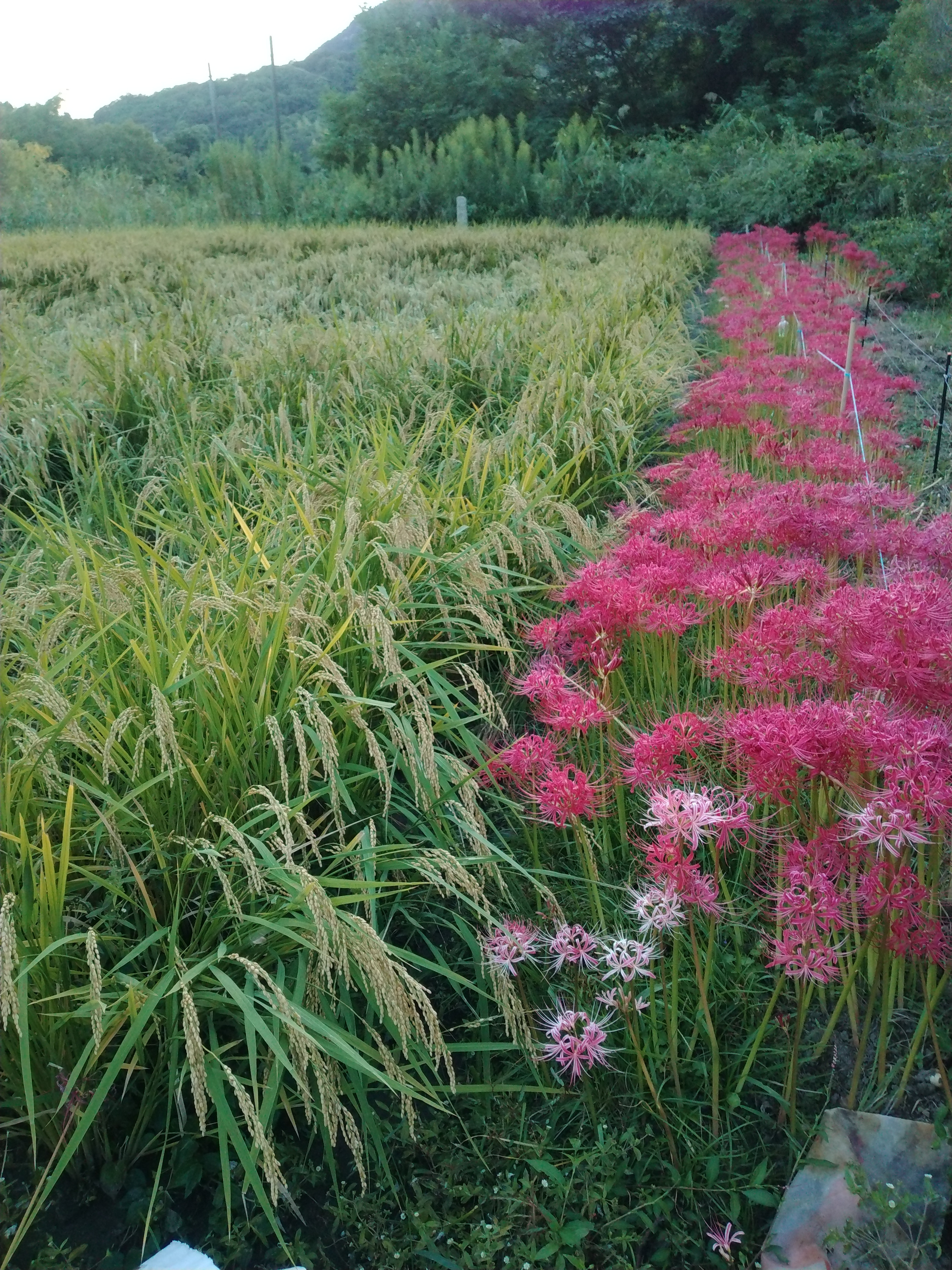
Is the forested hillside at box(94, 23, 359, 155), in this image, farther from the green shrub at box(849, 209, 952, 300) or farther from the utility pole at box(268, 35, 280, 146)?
the green shrub at box(849, 209, 952, 300)

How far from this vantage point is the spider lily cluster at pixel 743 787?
126 cm

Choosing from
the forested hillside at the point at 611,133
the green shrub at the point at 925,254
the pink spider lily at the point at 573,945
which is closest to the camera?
the pink spider lily at the point at 573,945

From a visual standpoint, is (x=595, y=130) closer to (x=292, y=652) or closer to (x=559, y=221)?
(x=559, y=221)

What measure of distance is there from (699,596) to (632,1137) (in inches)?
43.1

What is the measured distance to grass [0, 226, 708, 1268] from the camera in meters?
1.35

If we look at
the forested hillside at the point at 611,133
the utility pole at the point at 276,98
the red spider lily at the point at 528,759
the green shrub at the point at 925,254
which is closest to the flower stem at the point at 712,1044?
the red spider lily at the point at 528,759

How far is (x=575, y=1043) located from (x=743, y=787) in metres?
0.47

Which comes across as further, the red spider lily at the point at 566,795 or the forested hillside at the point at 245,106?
the forested hillside at the point at 245,106

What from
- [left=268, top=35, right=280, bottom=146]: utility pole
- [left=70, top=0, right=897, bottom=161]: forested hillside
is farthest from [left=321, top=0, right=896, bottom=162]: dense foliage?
[left=268, top=35, right=280, bottom=146]: utility pole

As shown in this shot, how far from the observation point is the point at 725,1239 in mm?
1308

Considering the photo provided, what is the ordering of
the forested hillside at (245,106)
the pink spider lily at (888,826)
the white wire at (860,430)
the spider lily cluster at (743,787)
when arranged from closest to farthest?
the pink spider lily at (888,826) < the spider lily cluster at (743,787) < the white wire at (860,430) < the forested hillside at (245,106)

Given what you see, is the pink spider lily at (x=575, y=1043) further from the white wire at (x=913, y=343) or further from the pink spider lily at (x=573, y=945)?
the white wire at (x=913, y=343)

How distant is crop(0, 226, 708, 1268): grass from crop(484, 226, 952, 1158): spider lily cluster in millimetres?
202

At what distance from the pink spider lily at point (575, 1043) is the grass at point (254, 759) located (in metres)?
0.18
